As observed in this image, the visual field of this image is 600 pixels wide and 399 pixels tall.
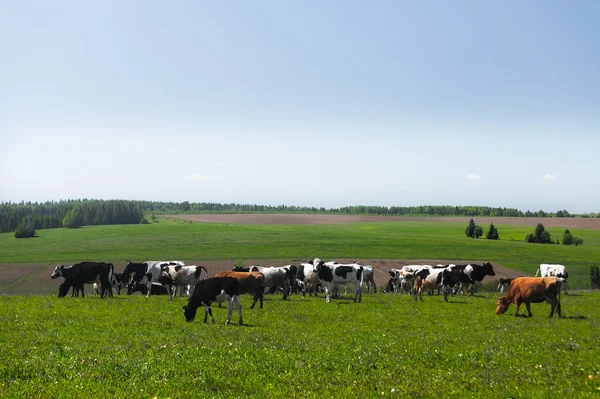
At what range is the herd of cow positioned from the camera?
2025cm

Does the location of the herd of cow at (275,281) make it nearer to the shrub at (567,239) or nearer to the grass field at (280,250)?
the grass field at (280,250)

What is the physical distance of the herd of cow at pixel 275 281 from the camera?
20.2 meters

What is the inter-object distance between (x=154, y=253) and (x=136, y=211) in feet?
403

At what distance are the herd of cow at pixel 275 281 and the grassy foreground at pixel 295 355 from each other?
1404 mm

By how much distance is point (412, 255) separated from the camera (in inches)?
3189

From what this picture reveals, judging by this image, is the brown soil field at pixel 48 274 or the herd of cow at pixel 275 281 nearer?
the herd of cow at pixel 275 281

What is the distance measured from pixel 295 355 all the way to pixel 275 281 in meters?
18.5

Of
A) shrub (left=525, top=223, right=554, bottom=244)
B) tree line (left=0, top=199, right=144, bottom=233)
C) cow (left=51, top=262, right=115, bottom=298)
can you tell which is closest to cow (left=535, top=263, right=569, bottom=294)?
cow (left=51, top=262, right=115, bottom=298)

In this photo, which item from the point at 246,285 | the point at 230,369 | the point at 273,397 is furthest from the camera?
the point at 246,285

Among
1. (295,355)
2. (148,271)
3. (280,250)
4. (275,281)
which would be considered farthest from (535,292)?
(280,250)

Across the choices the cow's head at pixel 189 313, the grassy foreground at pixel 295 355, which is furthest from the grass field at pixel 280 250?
the cow's head at pixel 189 313

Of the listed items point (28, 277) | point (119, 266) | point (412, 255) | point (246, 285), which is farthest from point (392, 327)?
point (412, 255)

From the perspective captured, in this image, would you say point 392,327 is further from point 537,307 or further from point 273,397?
point 537,307

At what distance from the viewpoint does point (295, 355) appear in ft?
41.1
